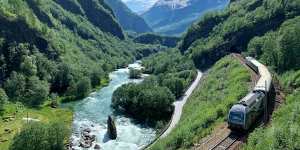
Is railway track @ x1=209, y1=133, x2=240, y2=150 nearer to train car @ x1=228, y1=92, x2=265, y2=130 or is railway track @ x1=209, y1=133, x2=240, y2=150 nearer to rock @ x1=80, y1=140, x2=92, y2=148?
train car @ x1=228, y1=92, x2=265, y2=130

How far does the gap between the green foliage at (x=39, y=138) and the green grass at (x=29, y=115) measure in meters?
26.9

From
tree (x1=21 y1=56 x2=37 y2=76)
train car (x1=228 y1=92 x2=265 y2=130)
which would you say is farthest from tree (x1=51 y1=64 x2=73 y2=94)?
train car (x1=228 y1=92 x2=265 y2=130)

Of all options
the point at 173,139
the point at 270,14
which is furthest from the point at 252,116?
the point at 270,14

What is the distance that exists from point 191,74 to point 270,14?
147 ft

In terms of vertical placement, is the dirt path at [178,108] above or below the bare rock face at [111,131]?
above

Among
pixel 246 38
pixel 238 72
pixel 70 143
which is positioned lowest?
pixel 70 143

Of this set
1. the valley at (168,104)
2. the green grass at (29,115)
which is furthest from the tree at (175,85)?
the green grass at (29,115)

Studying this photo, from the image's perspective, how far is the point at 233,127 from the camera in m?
69.4

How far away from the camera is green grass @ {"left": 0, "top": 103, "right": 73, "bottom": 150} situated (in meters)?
125

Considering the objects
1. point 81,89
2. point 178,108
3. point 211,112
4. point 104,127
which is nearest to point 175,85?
point 178,108

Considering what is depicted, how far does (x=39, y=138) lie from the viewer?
90.7 meters

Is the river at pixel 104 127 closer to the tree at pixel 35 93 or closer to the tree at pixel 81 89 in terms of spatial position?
the tree at pixel 81 89

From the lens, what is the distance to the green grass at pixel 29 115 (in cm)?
12469

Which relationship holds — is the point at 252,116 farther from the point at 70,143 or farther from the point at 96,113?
the point at 96,113
